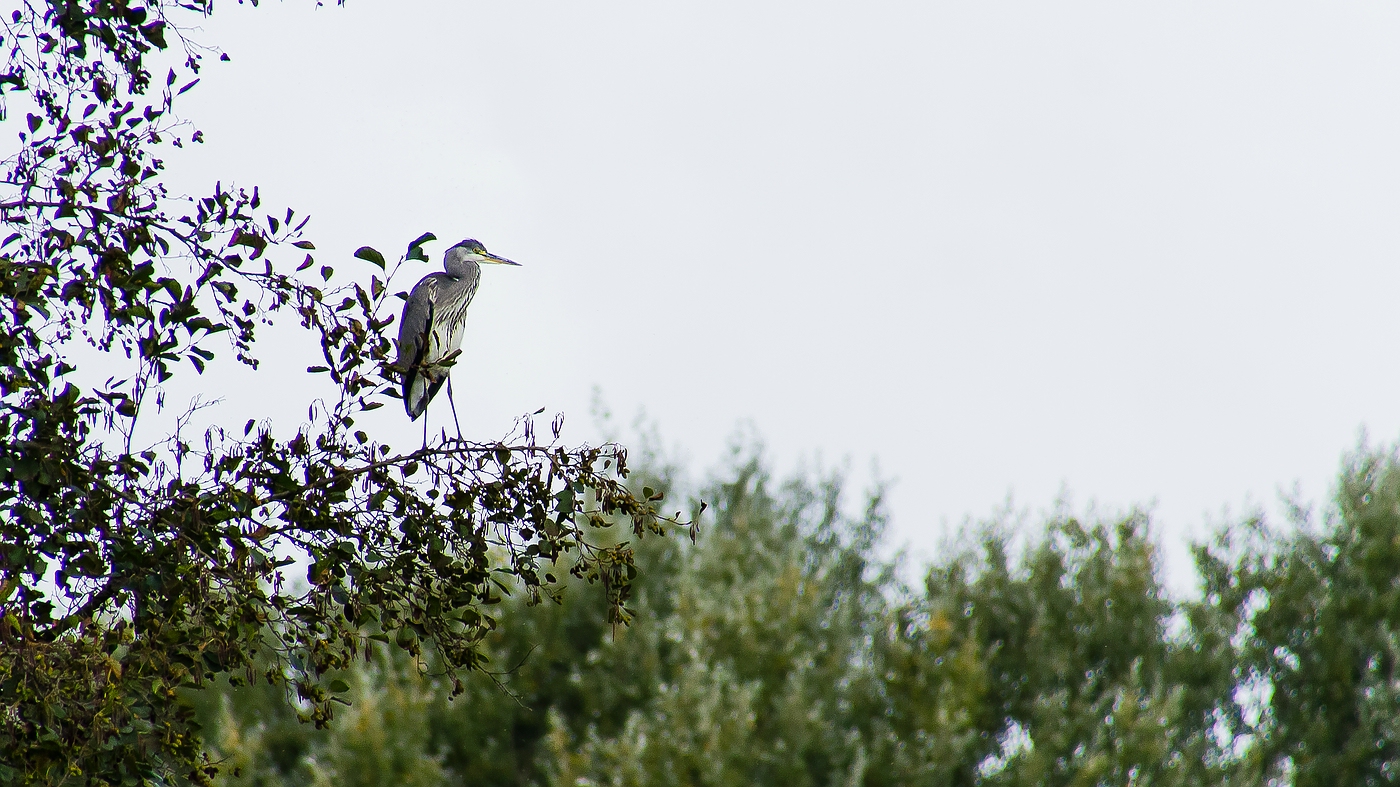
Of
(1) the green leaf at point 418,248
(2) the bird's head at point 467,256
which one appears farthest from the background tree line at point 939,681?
(1) the green leaf at point 418,248

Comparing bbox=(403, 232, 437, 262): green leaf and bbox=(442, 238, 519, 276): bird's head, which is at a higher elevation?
bbox=(442, 238, 519, 276): bird's head

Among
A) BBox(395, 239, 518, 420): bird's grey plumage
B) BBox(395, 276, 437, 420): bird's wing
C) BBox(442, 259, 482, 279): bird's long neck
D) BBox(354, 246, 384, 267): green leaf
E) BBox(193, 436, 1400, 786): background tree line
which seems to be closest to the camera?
BBox(354, 246, 384, 267): green leaf

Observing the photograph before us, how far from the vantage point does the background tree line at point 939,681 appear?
16688 millimetres

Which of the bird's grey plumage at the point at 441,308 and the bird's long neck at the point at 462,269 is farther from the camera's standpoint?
the bird's long neck at the point at 462,269

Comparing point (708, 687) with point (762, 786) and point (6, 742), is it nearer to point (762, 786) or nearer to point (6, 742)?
point (762, 786)

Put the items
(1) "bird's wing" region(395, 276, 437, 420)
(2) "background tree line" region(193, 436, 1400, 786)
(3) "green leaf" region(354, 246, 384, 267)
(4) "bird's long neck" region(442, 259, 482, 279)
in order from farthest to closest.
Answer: (2) "background tree line" region(193, 436, 1400, 786) → (4) "bird's long neck" region(442, 259, 482, 279) → (1) "bird's wing" region(395, 276, 437, 420) → (3) "green leaf" region(354, 246, 384, 267)

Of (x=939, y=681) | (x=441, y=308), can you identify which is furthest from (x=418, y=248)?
(x=939, y=681)

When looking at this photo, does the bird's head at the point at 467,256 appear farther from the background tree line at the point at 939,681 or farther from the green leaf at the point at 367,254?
the background tree line at the point at 939,681

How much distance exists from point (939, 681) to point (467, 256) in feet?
33.9

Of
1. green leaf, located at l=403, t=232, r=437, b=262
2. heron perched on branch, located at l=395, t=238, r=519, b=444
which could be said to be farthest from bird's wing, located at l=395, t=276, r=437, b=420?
green leaf, located at l=403, t=232, r=437, b=262

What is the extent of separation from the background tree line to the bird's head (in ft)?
23.1

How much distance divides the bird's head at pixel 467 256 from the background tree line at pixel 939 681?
23.1 ft

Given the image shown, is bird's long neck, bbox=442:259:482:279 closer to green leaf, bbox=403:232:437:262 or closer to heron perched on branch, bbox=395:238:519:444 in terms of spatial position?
heron perched on branch, bbox=395:238:519:444

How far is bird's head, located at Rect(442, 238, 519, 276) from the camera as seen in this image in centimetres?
964
